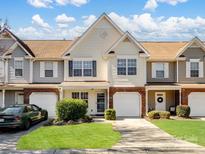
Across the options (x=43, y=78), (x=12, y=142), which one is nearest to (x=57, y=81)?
(x=43, y=78)

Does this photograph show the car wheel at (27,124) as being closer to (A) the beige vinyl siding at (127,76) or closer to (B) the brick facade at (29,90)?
(B) the brick facade at (29,90)

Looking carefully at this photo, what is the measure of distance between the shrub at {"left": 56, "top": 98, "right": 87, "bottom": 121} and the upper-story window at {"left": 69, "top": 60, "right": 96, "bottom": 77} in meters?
5.97

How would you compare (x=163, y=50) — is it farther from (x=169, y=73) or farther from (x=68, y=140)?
(x=68, y=140)

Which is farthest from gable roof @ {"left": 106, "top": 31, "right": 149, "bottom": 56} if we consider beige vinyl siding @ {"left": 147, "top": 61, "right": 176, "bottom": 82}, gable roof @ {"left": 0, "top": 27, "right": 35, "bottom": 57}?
gable roof @ {"left": 0, "top": 27, "right": 35, "bottom": 57}

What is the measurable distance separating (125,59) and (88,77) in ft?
12.7

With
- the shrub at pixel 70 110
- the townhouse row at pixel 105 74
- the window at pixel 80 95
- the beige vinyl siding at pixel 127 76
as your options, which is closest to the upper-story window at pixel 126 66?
the townhouse row at pixel 105 74

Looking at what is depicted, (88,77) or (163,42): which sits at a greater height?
(163,42)

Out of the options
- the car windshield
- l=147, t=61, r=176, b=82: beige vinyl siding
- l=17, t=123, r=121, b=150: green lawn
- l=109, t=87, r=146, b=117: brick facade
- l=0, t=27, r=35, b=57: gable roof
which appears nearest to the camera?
l=17, t=123, r=121, b=150: green lawn

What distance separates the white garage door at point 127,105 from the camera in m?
A: 33.7

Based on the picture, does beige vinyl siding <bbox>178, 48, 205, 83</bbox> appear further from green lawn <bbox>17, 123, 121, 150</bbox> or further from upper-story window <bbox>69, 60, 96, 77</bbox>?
green lawn <bbox>17, 123, 121, 150</bbox>

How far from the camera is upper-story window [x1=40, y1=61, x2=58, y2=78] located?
35.5 meters

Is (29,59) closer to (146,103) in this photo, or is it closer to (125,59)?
(125,59)

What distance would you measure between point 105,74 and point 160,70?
5415 mm

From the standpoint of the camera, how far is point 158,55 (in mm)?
35969
